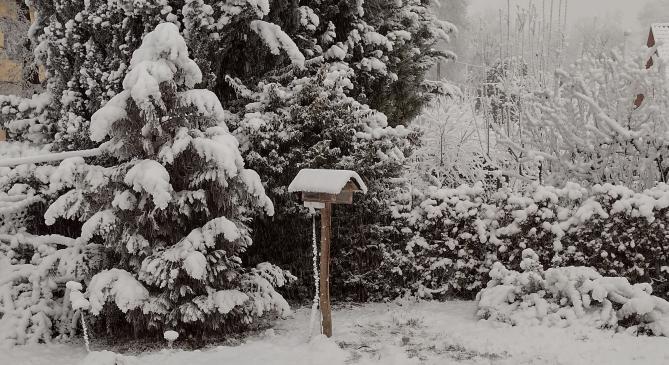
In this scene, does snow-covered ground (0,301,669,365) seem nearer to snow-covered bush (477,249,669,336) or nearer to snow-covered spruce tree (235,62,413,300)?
snow-covered bush (477,249,669,336)

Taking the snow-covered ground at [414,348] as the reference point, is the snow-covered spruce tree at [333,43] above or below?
above

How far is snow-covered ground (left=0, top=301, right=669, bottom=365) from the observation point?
→ 5.38 m

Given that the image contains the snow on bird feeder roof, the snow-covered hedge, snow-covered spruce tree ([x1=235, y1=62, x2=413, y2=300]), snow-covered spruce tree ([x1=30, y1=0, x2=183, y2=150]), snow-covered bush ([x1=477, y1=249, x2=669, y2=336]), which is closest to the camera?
the snow on bird feeder roof

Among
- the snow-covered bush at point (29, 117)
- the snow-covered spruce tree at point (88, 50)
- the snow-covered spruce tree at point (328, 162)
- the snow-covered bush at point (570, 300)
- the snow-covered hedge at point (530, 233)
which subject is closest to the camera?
the snow-covered bush at point (570, 300)

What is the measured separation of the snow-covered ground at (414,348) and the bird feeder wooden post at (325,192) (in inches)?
18.5

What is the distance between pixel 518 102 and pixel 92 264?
7816 mm

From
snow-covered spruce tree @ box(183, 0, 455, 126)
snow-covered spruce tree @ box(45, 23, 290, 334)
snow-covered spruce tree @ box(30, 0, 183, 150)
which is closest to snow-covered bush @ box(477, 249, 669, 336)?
snow-covered spruce tree @ box(45, 23, 290, 334)

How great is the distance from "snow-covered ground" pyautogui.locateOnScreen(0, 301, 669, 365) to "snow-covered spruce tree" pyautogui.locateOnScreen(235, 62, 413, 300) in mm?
1111

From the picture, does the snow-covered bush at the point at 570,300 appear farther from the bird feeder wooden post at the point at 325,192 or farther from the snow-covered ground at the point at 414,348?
the bird feeder wooden post at the point at 325,192

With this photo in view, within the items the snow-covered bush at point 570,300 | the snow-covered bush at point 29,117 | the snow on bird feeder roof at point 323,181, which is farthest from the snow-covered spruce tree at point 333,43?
the snow-covered bush at point 570,300

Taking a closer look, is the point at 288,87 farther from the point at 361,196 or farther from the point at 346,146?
the point at 361,196

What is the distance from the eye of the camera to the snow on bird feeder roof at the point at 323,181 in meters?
5.56

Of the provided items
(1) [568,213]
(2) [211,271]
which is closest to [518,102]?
(1) [568,213]

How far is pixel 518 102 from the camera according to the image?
10672 millimetres
